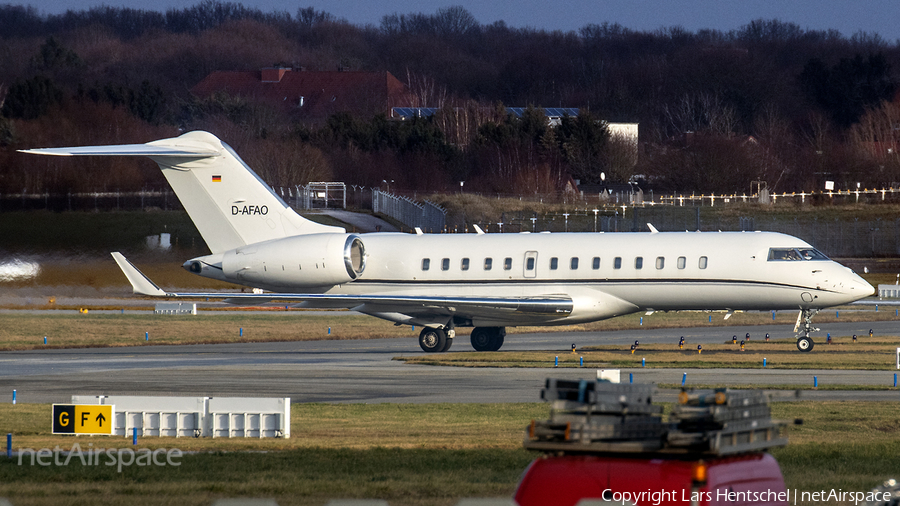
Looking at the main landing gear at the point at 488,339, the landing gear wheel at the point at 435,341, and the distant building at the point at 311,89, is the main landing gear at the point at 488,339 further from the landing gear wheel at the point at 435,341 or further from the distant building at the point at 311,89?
the distant building at the point at 311,89

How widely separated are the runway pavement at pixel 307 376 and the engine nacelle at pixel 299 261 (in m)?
2.14

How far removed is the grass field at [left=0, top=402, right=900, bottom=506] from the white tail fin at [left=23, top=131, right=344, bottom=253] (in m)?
14.3

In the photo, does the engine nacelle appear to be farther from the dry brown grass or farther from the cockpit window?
the cockpit window

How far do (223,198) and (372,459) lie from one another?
20.9 metres

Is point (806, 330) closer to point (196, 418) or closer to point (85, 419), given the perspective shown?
point (196, 418)

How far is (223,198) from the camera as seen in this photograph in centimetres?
3428

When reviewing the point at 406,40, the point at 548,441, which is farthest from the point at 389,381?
the point at 406,40

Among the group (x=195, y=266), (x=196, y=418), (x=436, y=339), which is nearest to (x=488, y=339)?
(x=436, y=339)

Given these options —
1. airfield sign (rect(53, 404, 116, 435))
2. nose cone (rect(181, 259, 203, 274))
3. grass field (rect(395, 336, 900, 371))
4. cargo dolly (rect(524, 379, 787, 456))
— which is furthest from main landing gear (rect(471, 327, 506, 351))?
cargo dolly (rect(524, 379, 787, 456))

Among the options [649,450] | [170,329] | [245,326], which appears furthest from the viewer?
[245,326]

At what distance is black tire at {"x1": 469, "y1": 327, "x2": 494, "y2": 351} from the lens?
33.9 meters

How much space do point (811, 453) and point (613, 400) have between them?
8.78m

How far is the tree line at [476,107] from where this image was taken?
233ft

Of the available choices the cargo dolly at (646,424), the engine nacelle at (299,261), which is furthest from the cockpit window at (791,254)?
the cargo dolly at (646,424)
